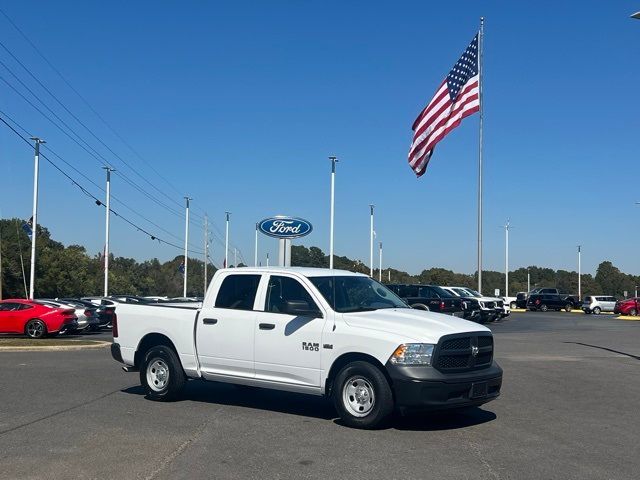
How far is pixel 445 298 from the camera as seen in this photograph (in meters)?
29.8

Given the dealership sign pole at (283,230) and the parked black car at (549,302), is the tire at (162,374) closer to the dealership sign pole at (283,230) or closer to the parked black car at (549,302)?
the dealership sign pole at (283,230)

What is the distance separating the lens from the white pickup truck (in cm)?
820

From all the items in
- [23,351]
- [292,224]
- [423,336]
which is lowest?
[23,351]

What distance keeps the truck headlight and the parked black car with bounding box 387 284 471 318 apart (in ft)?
69.3

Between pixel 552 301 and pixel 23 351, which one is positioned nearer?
pixel 23 351

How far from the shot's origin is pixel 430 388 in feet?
26.3

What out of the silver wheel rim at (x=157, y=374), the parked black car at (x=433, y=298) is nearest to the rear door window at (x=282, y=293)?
the silver wheel rim at (x=157, y=374)

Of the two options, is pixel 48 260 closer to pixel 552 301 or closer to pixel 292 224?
pixel 552 301

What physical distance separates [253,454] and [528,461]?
277 cm

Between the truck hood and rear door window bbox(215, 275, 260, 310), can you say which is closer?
the truck hood

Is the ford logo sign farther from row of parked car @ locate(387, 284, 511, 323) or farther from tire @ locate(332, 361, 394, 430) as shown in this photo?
tire @ locate(332, 361, 394, 430)

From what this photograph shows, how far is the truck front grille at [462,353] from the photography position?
822cm

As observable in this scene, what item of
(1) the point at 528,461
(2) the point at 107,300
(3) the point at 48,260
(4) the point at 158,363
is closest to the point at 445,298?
(2) the point at 107,300

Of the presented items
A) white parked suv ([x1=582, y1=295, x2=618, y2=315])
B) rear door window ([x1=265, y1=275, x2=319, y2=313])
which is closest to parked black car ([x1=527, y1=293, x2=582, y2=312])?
white parked suv ([x1=582, y1=295, x2=618, y2=315])
